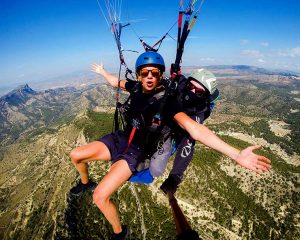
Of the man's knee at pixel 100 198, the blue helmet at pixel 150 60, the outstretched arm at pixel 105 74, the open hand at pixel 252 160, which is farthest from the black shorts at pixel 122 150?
the open hand at pixel 252 160

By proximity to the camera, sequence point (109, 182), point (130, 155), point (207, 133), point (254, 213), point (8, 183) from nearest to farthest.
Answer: point (207, 133)
point (109, 182)
point (130, 155)
point (254, 213)
point (8, 183)

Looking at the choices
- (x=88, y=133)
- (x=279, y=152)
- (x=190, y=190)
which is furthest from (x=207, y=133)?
(x=279, y=152)

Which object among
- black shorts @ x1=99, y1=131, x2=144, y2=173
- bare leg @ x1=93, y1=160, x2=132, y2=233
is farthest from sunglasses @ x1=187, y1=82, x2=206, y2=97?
bare leg @ x1=93, y1=160, x2=132, y2=233

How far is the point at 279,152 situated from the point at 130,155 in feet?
563

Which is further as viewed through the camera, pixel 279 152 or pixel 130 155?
pixel 279 152

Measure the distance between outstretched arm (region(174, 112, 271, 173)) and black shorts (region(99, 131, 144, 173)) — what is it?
6.65ft

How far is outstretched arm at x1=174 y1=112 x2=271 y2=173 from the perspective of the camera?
16.6 feet

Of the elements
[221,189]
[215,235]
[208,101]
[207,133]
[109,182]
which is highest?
[207,133]

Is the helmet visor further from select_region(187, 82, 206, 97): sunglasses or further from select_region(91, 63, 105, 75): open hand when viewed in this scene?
select_region(91, 63, 105, 75): open hand

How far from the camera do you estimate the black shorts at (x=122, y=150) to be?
8.03 meters

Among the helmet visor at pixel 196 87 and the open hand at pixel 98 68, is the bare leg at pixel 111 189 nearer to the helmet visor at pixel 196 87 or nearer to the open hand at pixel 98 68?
the helmet visor at pixel 196 87

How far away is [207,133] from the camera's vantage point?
19.9 feet

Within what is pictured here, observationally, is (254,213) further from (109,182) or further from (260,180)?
(109,182)

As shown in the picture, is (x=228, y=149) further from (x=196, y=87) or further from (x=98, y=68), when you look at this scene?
(x=98, y=68)
